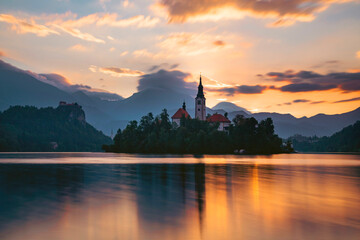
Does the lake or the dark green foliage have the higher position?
the dark green foliage

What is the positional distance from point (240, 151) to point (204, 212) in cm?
14616

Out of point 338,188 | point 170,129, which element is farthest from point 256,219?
point 170,129

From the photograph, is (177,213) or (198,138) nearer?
(177,213)

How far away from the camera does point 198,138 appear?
534 ft

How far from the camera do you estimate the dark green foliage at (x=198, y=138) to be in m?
162

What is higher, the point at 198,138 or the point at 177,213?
the point at 198,138

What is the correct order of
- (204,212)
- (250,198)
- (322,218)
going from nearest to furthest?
1. (322,218)
2. (204,212)
3. (250,198)

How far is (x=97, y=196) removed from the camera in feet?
88.5

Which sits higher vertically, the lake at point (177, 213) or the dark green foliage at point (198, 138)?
the dark green foliage at point (198, 138)

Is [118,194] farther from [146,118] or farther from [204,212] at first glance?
[146,118]

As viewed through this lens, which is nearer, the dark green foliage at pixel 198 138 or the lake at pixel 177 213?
the lake at pixel 177 213

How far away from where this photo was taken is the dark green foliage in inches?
6358

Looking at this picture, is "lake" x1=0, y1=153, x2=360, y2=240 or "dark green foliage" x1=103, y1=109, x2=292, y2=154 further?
"dark green foliage" x1=103, y1=109, x2=292, y2=154

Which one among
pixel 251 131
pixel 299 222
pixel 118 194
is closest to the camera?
pixel 299 222
